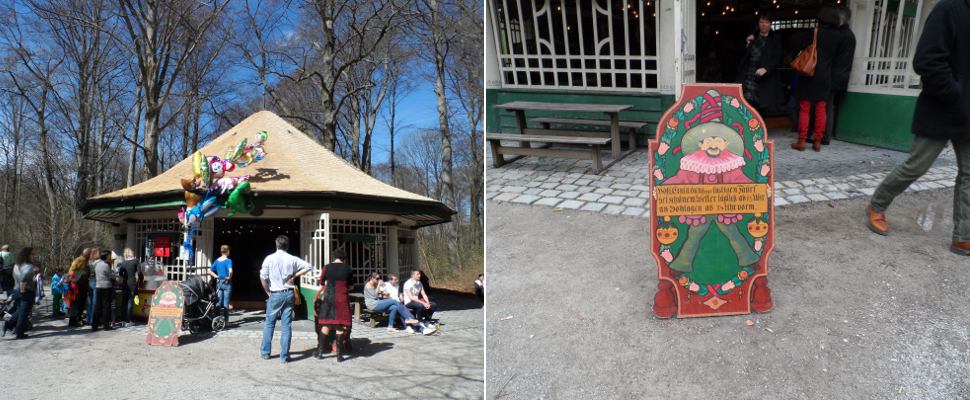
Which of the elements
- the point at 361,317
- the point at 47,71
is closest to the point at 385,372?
the point at 361,317

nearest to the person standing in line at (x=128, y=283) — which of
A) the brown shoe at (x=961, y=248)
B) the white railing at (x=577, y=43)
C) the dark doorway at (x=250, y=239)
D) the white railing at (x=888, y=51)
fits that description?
the dark doorway at (x=250, y=239)

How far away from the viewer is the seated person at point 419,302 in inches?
150

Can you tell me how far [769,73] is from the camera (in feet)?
20.0

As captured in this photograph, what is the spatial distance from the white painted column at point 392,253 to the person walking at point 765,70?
12.2 ft

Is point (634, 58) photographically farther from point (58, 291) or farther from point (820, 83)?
point (58, 291)

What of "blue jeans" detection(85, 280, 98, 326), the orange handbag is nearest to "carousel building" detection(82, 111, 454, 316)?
"blue jeans" detection(85, 280, 98, 326)

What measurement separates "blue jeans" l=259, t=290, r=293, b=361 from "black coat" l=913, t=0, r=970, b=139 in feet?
10.8

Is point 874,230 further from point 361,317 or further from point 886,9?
point 886,9

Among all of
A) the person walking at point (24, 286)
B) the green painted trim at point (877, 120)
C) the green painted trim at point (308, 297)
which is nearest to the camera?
the person walking at point (24, 286)

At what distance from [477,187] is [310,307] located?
167cm

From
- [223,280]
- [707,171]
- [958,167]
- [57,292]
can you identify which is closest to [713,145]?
[707,171]

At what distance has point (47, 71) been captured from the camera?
2.89 meters

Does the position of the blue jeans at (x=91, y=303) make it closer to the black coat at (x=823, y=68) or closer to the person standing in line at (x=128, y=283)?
the person standing in line at (x=128, y=283)

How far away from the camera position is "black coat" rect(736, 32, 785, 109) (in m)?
6.03
